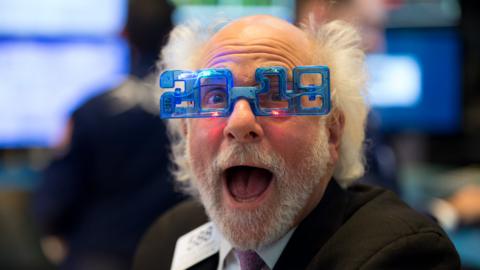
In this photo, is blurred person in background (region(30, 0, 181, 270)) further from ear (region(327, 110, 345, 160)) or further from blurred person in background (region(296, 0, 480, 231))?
ear (region(327, 110, 345, 160))

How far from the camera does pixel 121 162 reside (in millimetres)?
2844

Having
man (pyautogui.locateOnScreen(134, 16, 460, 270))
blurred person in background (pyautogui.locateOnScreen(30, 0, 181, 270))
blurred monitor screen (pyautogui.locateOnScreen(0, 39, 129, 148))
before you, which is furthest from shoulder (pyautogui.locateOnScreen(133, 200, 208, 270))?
blurred monitor screen (pyautogui.locateOnScreen(0, 39, 129, 148))

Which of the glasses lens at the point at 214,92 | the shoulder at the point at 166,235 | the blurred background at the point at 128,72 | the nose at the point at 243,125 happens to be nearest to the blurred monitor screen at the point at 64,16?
the blurred background at the point at 128,72

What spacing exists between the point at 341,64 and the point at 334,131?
0.53ft

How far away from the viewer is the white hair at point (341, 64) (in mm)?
1688

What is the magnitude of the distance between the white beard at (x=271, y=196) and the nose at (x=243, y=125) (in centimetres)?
2

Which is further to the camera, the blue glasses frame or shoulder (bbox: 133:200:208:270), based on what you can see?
shoulder (bbox: 133:200:208:270)

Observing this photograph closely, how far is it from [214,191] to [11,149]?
3.37m

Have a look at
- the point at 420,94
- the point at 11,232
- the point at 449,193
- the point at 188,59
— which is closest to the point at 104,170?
the point at 188,59

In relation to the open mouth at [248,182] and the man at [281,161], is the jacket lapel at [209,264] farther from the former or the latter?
the open mouth at [248,182]

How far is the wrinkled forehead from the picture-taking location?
1.54 meters

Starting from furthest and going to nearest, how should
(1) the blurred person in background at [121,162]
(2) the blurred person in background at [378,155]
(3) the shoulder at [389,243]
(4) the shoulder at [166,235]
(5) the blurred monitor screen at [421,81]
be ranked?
(5) the blurred monitor screen at [421,81] → (1) the blurred person in background at [121,162] → (2) the blurred person in background at [378,155] → (4) the shoulder at [166,235] → (3) the shoulder at [389,243]

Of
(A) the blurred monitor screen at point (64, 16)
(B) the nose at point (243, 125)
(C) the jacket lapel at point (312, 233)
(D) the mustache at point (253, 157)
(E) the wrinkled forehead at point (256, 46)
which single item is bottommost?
(C) the jacket lapel at point (312, 233)

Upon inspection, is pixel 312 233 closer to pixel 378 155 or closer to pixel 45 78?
pixel 378 155
